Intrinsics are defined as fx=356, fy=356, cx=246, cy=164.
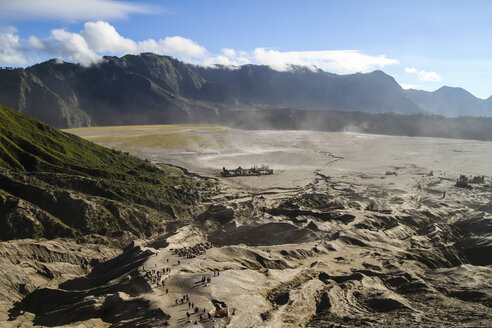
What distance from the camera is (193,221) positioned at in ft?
156

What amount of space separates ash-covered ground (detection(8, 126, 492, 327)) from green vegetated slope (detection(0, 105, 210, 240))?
4.52 metres

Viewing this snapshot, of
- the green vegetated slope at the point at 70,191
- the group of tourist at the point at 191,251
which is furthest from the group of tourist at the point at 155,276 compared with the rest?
the green vegetated slope at the point at 70,191

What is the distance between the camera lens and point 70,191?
141 feet

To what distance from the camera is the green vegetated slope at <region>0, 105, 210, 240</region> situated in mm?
37000

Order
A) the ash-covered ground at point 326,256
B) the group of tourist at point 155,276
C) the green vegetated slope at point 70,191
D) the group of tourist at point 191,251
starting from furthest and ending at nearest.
A: the green vegetated slope at point 70,191
the group of tourist at point 191,251
the group of tourist at point 155,276
the ash-covered ground at point 326,256

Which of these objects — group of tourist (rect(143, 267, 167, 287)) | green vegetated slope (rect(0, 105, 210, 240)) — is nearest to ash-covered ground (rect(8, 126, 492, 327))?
group of tourist (rect(143, 267, 167, 287))

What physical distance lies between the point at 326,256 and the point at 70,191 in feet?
101

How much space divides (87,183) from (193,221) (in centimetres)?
1447

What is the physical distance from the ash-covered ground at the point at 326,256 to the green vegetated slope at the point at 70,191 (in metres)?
4.52

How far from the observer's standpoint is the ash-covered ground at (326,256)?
23422 mm

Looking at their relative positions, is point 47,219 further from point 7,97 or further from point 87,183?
point 7,97

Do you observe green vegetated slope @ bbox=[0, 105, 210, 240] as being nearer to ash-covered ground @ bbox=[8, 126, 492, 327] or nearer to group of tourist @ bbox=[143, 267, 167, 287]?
ash-covered ground @ bbox=[8, 126, 492, 327]

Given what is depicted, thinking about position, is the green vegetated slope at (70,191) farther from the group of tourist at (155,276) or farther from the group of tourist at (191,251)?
the group of tourist at (155,276)

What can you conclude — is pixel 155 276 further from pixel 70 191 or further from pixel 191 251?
pixel 70 191
